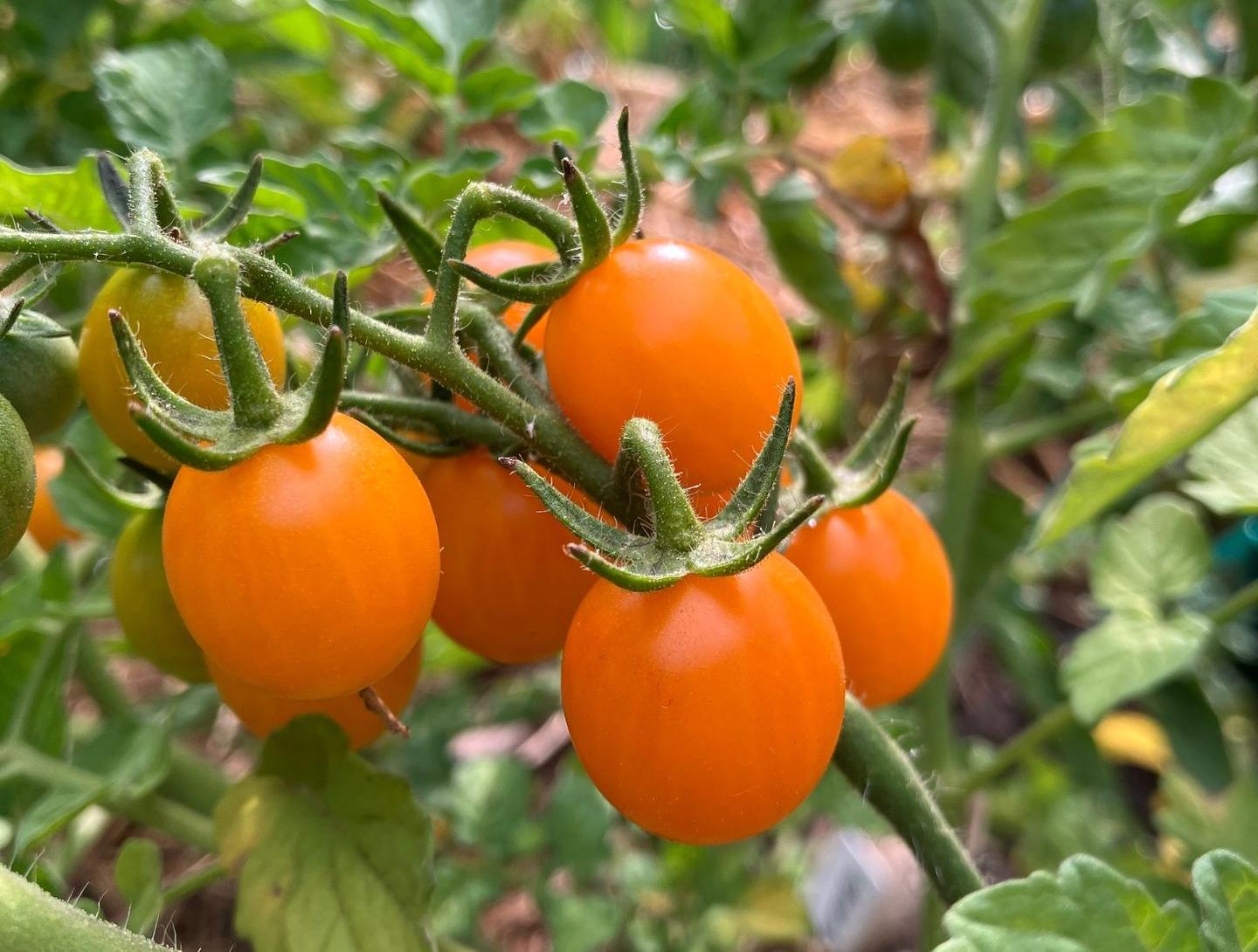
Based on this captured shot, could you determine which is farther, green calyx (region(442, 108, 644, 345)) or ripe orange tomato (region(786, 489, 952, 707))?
ripe orange tomato (region(786, 489, 952, 707))

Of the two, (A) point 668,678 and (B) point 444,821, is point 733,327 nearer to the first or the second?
(A) point 668,678

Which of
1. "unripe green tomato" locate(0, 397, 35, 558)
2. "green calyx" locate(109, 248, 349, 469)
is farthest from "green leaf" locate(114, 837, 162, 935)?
"green calyx" locate(109, 248, 349, 469)

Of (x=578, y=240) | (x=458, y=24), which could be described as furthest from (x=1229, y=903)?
(x=458, y=24)

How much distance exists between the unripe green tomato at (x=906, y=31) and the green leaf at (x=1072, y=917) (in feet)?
3.04

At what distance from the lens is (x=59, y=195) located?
0.68m

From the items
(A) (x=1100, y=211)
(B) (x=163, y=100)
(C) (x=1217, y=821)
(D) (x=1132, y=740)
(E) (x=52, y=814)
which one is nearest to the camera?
(E) (x=52, y=814)

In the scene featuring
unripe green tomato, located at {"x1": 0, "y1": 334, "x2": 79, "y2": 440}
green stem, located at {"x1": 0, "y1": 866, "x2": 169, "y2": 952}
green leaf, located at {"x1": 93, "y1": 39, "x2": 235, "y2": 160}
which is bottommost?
green stem, located at {"x1": 0, "y1": 866, "x2": 169, "y2": 952}

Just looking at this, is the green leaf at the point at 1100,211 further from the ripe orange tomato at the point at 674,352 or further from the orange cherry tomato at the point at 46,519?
the orange cherry tomato at the point at 46,519

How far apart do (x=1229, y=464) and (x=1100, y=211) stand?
0.31m

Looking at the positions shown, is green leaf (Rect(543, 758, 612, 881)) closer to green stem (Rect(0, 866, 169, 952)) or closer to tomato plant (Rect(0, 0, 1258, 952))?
tomato plant (Rect(0, 0, 1258, 952))

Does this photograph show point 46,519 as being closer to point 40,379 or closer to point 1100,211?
point 40,379

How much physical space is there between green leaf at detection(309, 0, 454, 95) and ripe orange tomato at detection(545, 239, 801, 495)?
1.40 ft

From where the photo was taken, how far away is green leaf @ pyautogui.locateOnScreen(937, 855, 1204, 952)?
0.52 m

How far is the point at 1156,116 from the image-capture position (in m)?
0.97
